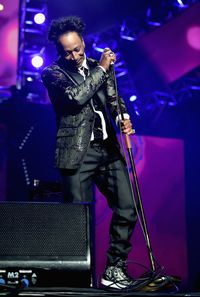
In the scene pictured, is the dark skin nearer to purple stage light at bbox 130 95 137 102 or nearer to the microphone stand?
the microphone stand

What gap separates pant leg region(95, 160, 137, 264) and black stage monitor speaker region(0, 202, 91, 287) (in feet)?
2.37

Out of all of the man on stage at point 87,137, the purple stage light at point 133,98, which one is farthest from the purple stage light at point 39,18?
the man on stage at point 87,137

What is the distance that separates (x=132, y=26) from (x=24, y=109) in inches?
83.9

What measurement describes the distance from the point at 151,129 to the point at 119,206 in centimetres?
294

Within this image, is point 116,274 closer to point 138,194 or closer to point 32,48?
point 138,194

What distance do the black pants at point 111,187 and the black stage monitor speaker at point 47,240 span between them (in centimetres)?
65

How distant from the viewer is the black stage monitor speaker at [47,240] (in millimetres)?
2150

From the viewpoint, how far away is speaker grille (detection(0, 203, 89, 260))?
219 cm

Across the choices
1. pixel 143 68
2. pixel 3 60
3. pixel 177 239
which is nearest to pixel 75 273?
pixel 177 239

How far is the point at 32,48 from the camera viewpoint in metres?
5.95

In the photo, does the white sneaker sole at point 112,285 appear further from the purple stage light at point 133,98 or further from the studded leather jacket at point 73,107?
the purple stage light at point 133,98

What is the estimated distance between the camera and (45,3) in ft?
18.4

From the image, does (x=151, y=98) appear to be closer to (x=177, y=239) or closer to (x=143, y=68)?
(x=143, y=68)

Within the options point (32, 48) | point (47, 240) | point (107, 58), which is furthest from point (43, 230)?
point (32, 48)
